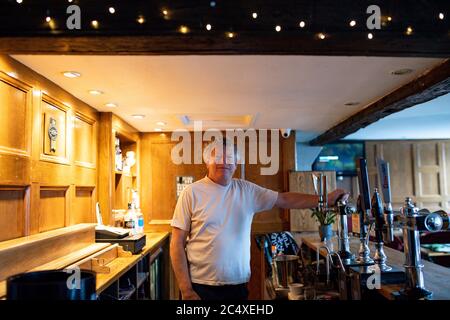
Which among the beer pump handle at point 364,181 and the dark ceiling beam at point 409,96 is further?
the dark ceiling beam at point 409,96

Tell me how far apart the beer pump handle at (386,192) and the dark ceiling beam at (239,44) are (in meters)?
0.55

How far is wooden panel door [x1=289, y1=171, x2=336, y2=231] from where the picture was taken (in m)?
4.58

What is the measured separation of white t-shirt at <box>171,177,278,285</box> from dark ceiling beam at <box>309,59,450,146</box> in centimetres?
140

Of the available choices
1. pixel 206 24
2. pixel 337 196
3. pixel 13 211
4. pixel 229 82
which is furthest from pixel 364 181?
pixel 13 211

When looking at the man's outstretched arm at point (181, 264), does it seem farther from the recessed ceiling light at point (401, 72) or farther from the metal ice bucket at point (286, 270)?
the recessed ceiling light at point (401, 72)

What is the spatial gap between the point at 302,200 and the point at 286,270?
379 mm

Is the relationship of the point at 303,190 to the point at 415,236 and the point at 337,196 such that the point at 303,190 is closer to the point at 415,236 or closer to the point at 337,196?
the point at 337,196

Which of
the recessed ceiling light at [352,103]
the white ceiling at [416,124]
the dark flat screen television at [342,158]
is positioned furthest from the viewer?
the dark flat screen television at [342,158]

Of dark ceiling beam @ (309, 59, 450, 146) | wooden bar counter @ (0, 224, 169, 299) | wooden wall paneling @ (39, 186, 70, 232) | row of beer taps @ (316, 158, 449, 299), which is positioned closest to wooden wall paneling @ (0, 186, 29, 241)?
wooden bar counter @ (0, 224, 169, 299)

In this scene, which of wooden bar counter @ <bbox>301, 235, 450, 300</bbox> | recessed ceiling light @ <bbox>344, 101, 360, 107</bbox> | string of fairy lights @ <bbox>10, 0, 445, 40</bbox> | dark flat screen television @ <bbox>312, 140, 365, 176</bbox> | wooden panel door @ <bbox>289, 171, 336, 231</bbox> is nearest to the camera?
wooden bar counter @ <bbox>301, 235, 450, 300</bbox>

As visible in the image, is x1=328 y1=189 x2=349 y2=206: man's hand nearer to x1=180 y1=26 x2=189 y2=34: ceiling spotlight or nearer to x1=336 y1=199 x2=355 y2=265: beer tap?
x1=336 y1=199 x2=355 y2=265: beer tap

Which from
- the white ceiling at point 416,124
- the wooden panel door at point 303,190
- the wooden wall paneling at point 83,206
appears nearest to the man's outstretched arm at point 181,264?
the wooden wall paneling at point 83,206

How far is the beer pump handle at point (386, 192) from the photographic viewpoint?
4.49 feet

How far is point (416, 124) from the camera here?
17.8 feet
